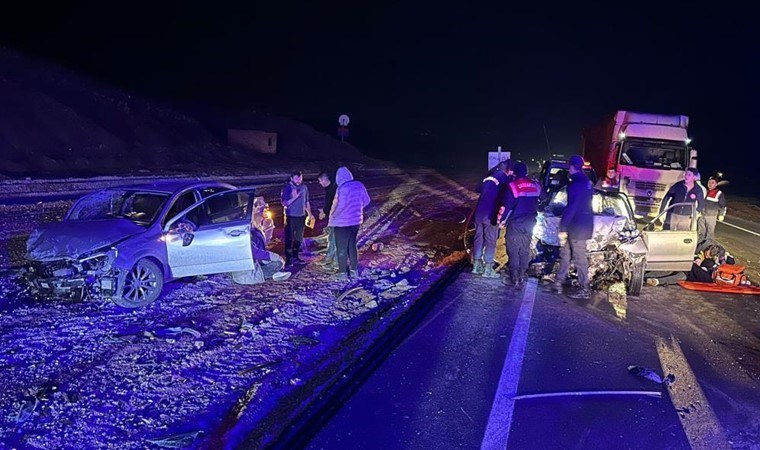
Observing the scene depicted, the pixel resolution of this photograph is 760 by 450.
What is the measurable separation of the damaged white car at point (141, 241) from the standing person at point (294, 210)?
0.62m

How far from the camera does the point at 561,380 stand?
5031 mm

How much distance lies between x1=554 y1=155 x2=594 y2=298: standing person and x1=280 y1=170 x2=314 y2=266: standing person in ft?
12.8

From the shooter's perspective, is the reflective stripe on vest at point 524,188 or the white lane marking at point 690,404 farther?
the reflective stripe on vest at point 524,188

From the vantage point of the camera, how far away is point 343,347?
18.6 feet

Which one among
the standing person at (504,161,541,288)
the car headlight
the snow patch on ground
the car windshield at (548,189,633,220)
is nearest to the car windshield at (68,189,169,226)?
the car headlight

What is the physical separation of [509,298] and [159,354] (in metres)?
4.61

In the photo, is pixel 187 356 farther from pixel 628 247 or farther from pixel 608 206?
pixel 608 206

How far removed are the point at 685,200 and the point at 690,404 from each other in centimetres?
519

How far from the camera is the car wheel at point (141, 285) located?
6465 millimetres

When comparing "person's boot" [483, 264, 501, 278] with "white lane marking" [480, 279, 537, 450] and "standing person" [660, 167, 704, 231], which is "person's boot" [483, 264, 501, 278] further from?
"standing person" [660, 167, 704, 231]

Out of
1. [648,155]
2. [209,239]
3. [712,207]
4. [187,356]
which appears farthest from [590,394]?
[648,155]

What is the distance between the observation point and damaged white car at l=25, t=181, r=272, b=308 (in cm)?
615

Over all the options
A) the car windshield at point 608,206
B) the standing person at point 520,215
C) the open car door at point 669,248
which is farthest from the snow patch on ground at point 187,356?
the open car door at point 669,248

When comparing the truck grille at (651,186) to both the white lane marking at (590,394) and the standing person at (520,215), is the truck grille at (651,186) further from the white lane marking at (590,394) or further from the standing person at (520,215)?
the white lane marking at (590,394)
